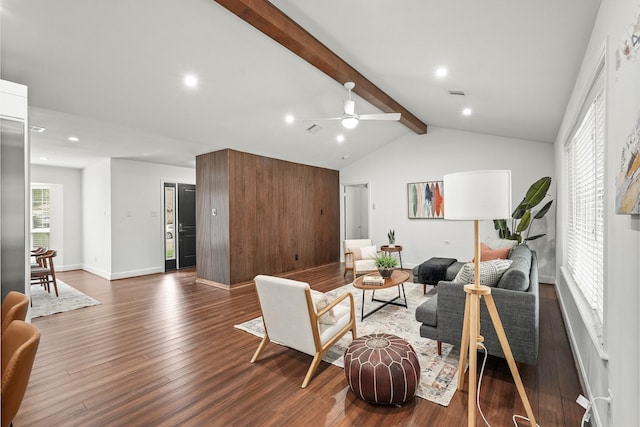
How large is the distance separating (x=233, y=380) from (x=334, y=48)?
3.31m

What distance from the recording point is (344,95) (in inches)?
172

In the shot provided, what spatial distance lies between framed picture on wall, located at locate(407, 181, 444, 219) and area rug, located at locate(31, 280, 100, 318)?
244 inches

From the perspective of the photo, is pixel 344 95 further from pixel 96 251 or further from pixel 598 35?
pixel 96 251

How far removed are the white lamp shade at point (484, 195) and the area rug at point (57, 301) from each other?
17.3 ft

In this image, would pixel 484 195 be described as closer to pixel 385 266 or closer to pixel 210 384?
pixel 385 266

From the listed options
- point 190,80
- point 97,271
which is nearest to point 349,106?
point 190,80

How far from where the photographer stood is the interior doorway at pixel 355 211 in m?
8.40

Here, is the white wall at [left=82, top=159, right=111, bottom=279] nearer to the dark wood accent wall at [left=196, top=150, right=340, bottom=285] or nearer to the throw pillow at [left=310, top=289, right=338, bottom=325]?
the dark wood accent wall at [left=196, top=150, right=340, bottom=285]

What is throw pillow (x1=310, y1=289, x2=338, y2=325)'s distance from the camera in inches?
98.0

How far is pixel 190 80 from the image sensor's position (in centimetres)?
334

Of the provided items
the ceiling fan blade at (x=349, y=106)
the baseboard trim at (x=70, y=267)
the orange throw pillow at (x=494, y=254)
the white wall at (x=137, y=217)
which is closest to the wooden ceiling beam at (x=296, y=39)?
the ceiling fan blade at (x=349, y=106)

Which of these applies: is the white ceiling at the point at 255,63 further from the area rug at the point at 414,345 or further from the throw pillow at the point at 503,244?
the area rug at the point at 414,345

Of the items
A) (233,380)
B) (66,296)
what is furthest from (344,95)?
(66,296)

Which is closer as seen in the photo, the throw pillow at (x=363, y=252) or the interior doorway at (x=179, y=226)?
the throw pillow at (x=363, y=252)
